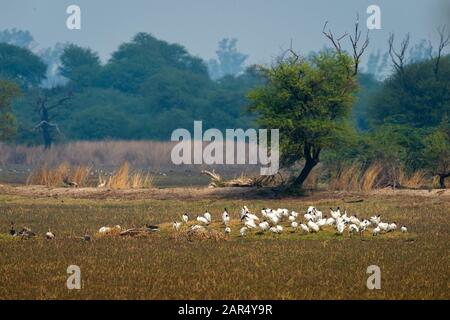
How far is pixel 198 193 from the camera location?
35.2m

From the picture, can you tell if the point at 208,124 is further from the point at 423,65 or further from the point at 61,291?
the point at 61,291

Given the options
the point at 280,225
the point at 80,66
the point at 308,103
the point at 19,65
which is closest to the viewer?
the point at 280,225

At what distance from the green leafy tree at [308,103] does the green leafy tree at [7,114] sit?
2236 centimetres

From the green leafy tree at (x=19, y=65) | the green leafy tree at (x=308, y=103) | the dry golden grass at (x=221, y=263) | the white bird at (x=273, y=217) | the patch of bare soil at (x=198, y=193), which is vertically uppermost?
the green leafy tree at (x=19, y=65)

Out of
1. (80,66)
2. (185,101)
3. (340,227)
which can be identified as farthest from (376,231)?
(80,66)

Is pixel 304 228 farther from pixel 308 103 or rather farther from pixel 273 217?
pixel 308 103

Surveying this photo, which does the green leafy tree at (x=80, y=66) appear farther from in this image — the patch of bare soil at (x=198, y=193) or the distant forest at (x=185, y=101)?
the patch of bare soil at (x=198, y=193)

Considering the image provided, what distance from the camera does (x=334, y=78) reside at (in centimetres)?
3584

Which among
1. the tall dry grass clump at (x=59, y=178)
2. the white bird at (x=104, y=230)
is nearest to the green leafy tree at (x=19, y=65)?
the tall dry grass clump at (x=59, y=178)

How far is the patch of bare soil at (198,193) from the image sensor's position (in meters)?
33.7

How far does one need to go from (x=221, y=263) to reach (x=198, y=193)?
17167 millimetres

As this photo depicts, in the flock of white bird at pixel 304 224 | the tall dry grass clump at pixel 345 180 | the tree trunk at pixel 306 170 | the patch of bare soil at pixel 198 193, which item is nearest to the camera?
the flock of white bird at pixel 304 224

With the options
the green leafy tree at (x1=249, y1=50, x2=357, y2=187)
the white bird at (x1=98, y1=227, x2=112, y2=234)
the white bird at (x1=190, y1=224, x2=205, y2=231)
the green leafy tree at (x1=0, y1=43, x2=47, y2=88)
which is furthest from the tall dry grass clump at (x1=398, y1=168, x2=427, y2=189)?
the green leafy tree at (x1=0, y1=43, x2=47, y2=88)

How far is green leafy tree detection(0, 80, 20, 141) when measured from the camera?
54031 mm
